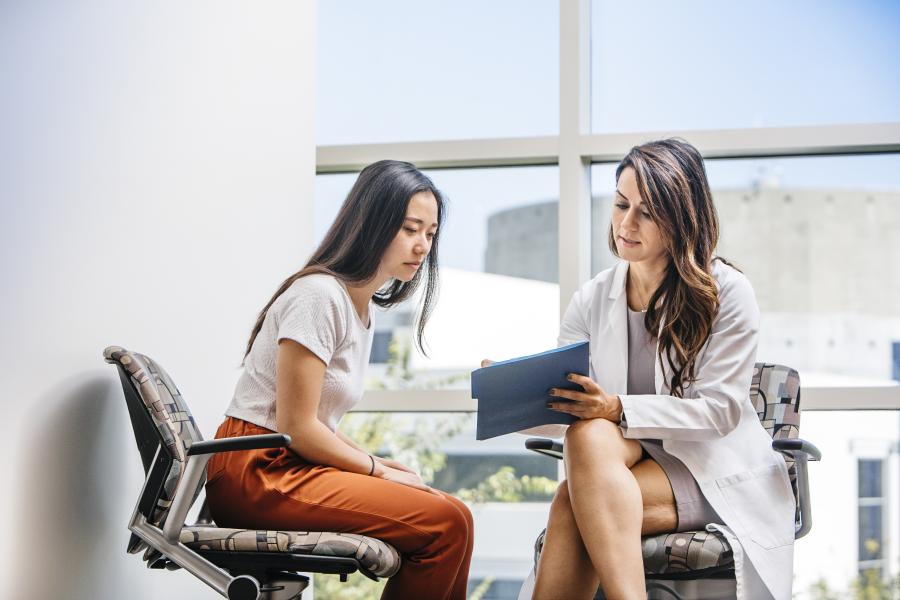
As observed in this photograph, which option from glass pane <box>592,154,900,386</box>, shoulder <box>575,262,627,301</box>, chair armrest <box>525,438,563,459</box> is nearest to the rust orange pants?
chair armrest <box>525,438,563,459</box>

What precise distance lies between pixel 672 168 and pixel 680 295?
1.02 feet

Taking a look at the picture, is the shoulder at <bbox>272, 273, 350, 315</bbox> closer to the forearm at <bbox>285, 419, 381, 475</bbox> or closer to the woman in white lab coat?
the forearm at <bbox>285, 419, 381, 475</bbox>

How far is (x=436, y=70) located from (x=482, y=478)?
5.03ft

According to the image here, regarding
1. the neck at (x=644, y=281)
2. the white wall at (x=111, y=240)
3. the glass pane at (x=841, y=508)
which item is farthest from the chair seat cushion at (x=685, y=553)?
the glass pane at (x=841, y=508)

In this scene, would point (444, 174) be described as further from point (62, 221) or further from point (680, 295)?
point (62, 221)

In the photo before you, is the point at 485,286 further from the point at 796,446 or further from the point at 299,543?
the point at 299,543

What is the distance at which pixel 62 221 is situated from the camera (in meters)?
2.05

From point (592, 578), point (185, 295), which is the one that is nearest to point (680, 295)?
point (592, 578)

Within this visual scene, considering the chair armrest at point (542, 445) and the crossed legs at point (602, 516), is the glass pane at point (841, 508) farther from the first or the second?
the crossed legs at point (602, 516)

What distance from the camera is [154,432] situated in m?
1.96

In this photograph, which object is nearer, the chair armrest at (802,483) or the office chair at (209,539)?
the office chair at (209,539)

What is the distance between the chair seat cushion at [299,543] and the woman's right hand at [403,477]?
242 millimetres

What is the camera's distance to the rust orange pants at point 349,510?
195 centimetres

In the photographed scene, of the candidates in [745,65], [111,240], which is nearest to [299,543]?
[111,240]
